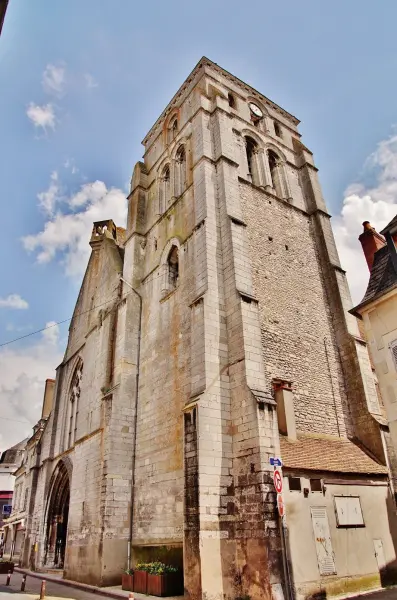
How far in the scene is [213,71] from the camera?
1908cm

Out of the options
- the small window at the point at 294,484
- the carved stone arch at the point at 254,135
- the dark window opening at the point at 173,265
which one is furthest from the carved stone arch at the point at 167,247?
the small window at the point at 294,484

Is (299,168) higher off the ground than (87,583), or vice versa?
(299,168)

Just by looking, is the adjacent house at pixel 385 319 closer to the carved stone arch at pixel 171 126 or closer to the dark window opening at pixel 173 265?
the dark window opening at pixel 173 265

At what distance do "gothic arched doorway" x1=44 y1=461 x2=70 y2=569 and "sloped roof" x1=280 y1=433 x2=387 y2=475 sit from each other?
1120cm

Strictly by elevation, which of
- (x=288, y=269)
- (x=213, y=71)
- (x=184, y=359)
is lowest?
(x=184, y=359)

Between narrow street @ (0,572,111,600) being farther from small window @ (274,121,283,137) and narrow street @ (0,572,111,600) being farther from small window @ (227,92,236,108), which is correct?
small window @ (274,121,283,137)

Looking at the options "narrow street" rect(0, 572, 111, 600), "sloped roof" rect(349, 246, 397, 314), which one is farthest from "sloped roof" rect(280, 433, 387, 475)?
"narrow street" rect(0, 572, 111, 600)

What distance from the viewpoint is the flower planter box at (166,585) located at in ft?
31.1

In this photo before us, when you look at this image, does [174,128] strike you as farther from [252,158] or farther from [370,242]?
[370,242]

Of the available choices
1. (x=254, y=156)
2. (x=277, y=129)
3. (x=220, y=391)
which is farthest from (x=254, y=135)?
(x=220, y=391)

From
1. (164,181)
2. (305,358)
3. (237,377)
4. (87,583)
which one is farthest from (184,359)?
(164,181)

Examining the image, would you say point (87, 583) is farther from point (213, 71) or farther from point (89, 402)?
point (213, 71)

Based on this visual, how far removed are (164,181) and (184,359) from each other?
9782mm

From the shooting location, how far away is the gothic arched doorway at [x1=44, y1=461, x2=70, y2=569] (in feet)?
57.0
